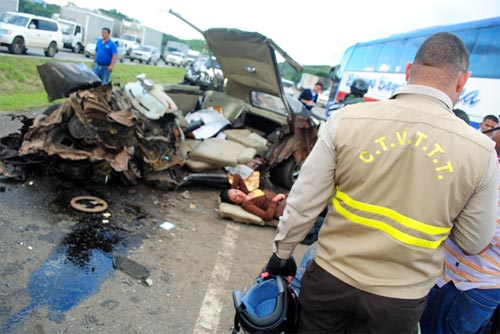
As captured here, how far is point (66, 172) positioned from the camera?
4.31m

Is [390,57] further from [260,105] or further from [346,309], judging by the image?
[346,309]

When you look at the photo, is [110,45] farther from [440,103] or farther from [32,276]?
[440,103]

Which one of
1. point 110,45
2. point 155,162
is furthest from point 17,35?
point 155,162

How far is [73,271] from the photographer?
9.69 ft

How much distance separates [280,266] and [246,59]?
4623mm

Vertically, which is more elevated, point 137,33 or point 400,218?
point 137,33

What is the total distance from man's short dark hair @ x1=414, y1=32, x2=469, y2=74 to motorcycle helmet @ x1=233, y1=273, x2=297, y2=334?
3.77ft

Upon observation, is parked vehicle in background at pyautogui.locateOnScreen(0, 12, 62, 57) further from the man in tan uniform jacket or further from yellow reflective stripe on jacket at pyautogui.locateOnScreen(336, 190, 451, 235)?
yellow reflective stripe on jacket at pyautogui.locateOnScreen(336, 190, 451, 235)

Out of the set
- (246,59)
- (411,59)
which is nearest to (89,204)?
(246,59)

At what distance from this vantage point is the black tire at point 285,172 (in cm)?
601

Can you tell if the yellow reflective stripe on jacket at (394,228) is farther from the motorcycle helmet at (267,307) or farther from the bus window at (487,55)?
the bus window at (487,55)

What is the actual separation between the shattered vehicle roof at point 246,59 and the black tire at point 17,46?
13.3 metres

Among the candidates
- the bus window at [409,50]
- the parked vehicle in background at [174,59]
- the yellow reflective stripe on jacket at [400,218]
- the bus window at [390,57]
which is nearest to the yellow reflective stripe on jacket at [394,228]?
the yellow reflective stripe on jacket at [400,218]

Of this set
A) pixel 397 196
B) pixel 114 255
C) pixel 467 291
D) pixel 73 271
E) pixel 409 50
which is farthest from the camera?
pixel 409 50
